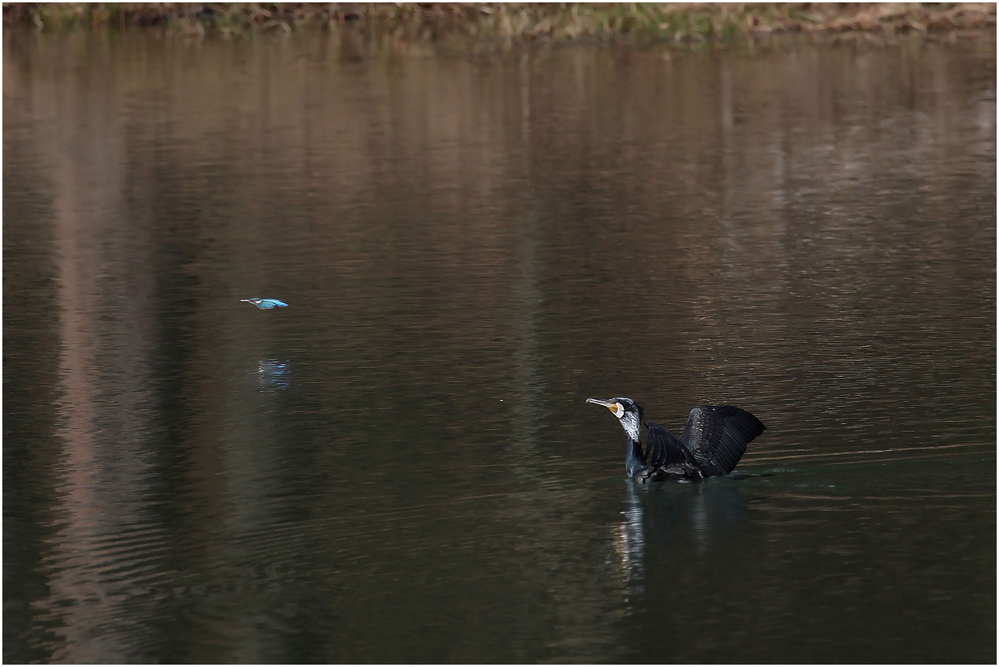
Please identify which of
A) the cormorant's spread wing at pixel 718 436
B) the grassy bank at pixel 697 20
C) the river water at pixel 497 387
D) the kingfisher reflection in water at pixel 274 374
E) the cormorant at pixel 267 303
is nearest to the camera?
the river water at pixel 497 387

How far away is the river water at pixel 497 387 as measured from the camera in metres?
7.95

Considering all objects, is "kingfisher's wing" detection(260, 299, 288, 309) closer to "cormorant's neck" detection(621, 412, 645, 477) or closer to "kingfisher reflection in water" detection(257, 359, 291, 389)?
"kingfisher reflection in water" detection(257, 359, 291, 389)

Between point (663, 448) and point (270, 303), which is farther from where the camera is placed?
point (270, 303)

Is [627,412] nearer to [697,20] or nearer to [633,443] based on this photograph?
[633,443]

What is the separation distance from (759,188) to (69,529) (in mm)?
12612

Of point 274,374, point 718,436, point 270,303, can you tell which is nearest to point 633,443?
point 718,436

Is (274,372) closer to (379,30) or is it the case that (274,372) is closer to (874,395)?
(874,395)

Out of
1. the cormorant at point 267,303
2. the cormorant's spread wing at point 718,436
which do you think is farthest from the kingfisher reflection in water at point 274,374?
the cormorant's spread wing at point 718,436

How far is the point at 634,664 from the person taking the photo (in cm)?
731

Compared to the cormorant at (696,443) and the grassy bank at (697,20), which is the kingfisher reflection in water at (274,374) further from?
the grassy bank at (697,20)

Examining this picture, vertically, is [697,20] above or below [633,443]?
above

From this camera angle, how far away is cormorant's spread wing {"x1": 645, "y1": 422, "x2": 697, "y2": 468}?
9.23 metres

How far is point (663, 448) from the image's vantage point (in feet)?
30.4

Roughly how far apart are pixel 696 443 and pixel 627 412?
0.40 metres
